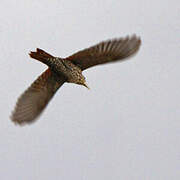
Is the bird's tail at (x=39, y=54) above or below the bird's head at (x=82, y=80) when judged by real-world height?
above

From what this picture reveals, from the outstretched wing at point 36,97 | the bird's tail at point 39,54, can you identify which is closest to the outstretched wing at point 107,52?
the bird's tail at point 39,54

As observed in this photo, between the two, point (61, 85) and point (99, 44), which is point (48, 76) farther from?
point (99, 44)

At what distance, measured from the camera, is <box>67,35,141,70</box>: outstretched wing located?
12.7 meters

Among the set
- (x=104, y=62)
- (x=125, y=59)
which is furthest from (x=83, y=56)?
(x=125, y=59)

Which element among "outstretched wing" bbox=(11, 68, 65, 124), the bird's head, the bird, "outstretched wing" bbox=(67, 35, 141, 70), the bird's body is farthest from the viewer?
the bird's head

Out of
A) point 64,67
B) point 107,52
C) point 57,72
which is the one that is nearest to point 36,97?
point 57,72

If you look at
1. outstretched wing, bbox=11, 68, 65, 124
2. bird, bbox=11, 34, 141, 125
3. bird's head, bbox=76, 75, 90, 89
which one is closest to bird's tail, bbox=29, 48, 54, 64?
bird, bbox=11, 34, 141, 125

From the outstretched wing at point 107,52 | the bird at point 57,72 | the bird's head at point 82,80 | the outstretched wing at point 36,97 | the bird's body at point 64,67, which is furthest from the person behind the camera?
the bird's head at point 82,80

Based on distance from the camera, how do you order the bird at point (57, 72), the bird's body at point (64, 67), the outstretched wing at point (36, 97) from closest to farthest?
the bird at point (57, 72)
the outstretched wing at point (36, 97)
the bird's body at point (64, 67)

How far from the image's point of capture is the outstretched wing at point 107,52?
12.7 meters

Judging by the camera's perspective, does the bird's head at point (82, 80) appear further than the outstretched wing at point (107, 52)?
Yes

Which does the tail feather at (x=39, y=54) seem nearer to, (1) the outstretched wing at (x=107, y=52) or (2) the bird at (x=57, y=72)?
(2) the bird at (x=57, y=72)

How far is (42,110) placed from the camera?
15.2 m

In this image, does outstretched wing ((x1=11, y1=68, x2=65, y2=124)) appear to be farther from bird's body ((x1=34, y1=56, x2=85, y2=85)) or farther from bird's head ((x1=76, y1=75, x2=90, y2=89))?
bird's head ((x1=76, y1=75, x2=90, y2=89))
